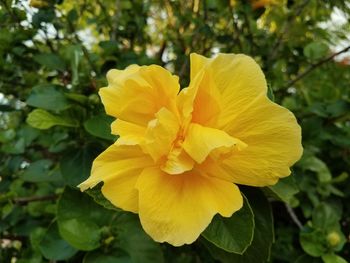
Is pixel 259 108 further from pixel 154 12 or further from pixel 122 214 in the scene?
pixel 154 12

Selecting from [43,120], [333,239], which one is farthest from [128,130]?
[333,239]

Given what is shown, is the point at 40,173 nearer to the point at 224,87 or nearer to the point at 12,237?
the point at 12,237

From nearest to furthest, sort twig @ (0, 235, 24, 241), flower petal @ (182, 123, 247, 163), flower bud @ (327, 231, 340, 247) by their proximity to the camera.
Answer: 1. flower petal @ (182, 123, 247, 163)
2. flower bud @ (327, 231, 340, 247)
3. twig @ (0, 235, 24, 241)

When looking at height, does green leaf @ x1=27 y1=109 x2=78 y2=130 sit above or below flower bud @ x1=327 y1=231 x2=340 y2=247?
above

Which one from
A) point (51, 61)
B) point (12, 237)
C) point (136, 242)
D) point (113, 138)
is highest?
point (113, 138)

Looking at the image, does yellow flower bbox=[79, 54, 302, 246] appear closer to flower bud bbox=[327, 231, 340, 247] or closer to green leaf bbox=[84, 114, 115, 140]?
green leaf bbox=[84, 114, 115, 140]

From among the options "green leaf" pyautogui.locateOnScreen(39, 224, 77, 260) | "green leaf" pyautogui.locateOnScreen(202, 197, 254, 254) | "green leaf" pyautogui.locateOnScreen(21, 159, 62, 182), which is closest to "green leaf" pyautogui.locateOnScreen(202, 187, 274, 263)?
"green leaf" pyautogui.locateOnScreen(202, 197, 254, 254)
